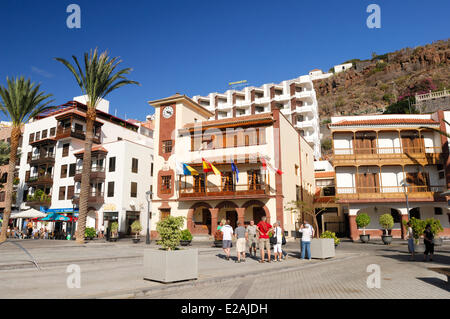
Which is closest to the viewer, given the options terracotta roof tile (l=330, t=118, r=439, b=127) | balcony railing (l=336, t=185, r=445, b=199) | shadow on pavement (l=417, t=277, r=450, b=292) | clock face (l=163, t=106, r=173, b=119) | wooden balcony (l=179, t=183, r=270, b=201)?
shadow on pavement (l=417, t=277, r=450, b=292)

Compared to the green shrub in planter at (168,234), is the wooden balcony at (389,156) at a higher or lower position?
higher

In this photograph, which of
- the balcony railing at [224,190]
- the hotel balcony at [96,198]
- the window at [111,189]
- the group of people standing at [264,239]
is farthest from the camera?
the window at [111,189]

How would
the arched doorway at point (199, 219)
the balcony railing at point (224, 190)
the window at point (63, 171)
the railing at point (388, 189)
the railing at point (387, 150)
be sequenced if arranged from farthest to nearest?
the window at point (63, 171) < the arched doorway at point (199, 219) < the railing at point (387, 150) < the railing at point (388, 189) < the balcony railing at point (224, 190)

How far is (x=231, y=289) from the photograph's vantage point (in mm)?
8273

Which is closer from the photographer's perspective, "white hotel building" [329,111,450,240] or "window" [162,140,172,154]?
"white hotel building" [329,111,450,240]

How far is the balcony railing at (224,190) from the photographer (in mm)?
29981

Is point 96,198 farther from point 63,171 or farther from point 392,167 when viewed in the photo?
point 392,167

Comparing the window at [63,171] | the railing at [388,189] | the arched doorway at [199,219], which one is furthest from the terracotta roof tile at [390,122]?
the window at [63,171]

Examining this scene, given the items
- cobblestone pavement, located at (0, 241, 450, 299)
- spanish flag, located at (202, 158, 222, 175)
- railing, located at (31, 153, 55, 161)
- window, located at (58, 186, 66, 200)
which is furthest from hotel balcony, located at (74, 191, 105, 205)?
cobblestone pavement, located at (0, 241, 450, 299)

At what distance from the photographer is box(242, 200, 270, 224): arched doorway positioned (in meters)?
30.3

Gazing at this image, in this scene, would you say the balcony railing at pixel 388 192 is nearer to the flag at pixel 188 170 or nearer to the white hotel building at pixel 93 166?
the flag at pixel 188 170

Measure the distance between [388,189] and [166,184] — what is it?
21985mm

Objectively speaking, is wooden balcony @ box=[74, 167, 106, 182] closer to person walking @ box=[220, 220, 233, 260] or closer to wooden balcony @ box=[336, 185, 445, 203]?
wooden balcony @ box=[336, 185, 445, 203]
